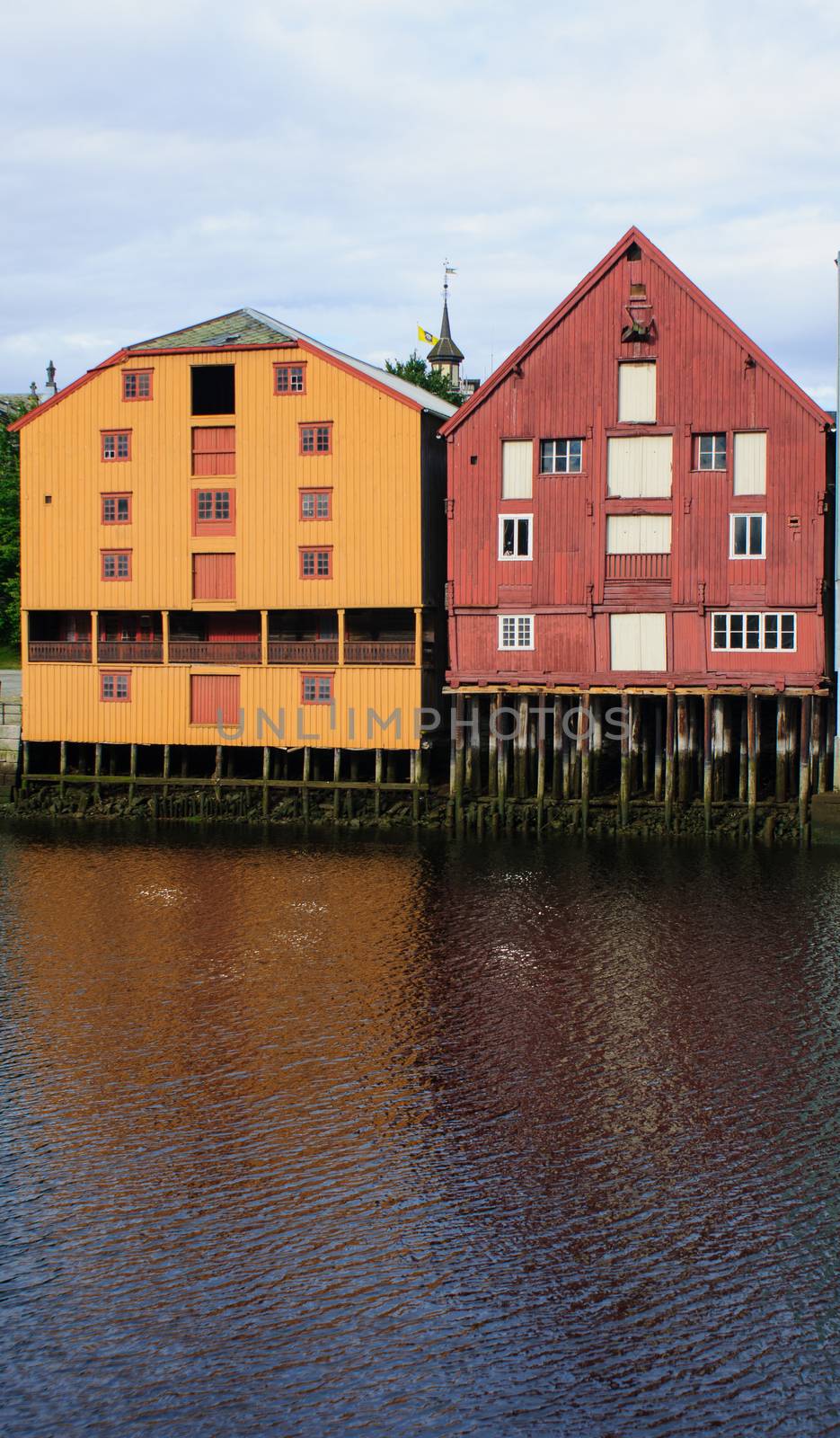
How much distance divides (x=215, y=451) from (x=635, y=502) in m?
12.8

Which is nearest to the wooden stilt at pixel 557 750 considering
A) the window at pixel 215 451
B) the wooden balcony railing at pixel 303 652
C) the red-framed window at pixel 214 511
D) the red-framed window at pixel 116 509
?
the wooden balcony railing at pixel 303 652

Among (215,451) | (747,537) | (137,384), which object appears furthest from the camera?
(137,384)

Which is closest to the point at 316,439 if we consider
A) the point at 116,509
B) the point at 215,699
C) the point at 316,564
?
the point at 316,564

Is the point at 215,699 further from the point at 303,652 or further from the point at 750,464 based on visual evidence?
the point at 750,464

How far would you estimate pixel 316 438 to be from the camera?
42312 millimetres

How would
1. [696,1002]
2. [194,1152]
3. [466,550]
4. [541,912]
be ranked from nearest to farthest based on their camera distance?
1. [194,1152]
2. [696,1002]
3. [541,912]
4. [466,550]

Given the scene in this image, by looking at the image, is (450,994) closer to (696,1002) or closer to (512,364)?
(696,1002)

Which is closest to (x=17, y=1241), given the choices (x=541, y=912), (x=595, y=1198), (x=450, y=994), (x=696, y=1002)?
(x=595, y=1198)

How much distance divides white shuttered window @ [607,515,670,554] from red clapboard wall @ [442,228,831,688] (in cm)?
15

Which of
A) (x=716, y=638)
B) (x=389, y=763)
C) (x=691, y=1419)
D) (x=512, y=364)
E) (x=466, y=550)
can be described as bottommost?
(x=691, y=1419)

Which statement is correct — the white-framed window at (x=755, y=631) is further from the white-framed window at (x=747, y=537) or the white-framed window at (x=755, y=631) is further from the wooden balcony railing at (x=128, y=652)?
the wooden balcony railing at (x=128, y=652)

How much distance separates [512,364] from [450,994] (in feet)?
69.8

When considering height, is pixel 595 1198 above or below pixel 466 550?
below

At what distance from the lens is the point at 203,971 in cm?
2581
